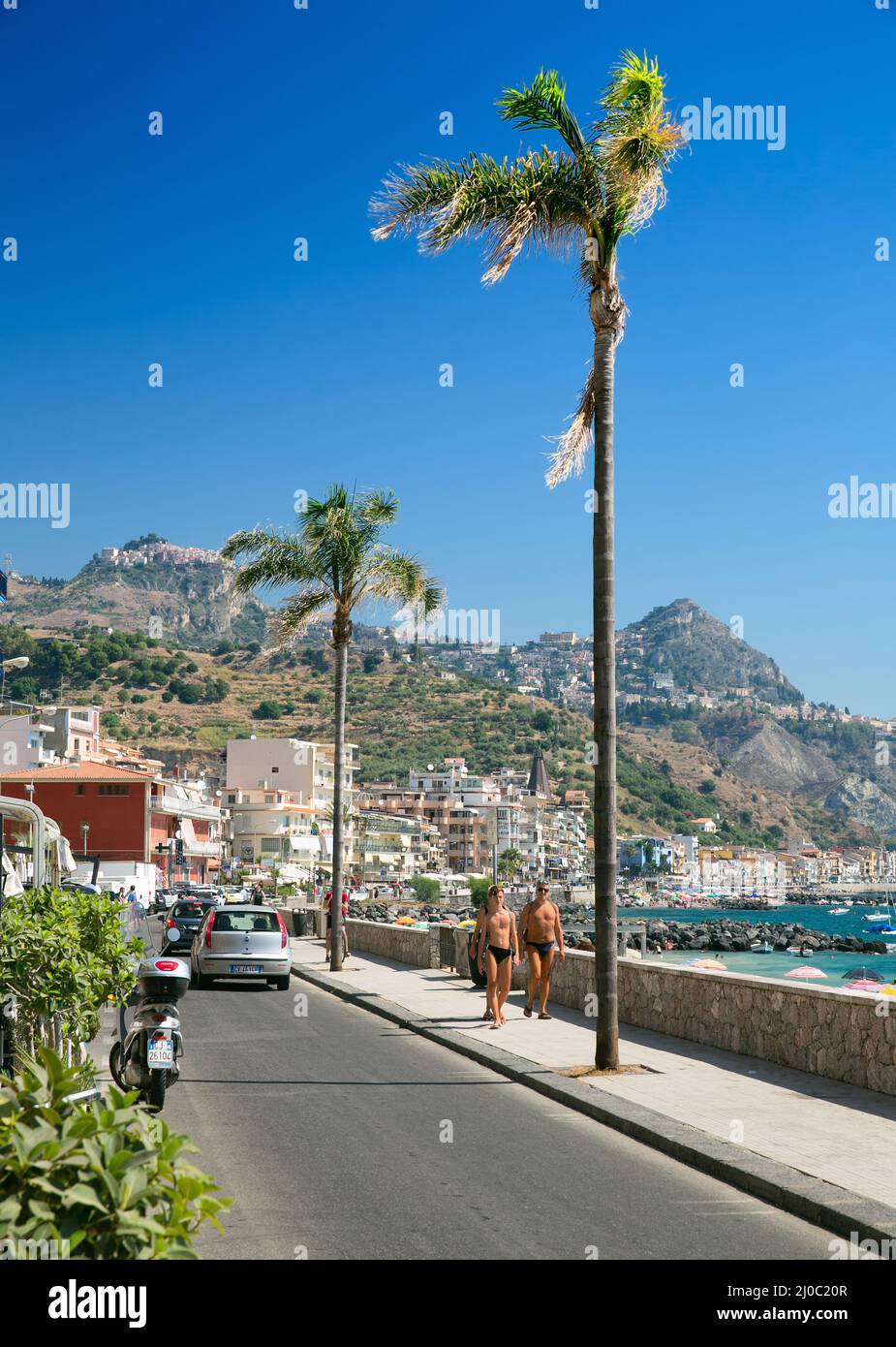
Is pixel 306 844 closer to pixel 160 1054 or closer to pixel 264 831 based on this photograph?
pixel 264 831

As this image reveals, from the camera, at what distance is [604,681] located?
14.1 m

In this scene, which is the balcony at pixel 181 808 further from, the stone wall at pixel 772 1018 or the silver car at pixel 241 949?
the stone wall at pixel 772 1018

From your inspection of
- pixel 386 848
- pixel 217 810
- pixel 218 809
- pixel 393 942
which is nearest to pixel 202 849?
pixel 217 810

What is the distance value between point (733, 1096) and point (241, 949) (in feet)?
48.9

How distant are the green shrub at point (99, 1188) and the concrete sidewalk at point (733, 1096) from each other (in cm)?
467

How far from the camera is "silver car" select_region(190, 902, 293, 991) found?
82.7 ft

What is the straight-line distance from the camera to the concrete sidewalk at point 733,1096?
29.5 feet

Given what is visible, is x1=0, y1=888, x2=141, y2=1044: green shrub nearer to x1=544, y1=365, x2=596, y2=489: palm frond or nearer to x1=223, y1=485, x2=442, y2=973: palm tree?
Result: x1=544, y1=365, x2=596, y2=489: palm frond

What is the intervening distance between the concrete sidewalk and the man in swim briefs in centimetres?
62

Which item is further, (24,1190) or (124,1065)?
(124,1065)

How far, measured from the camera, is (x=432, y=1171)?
29.2 ft
